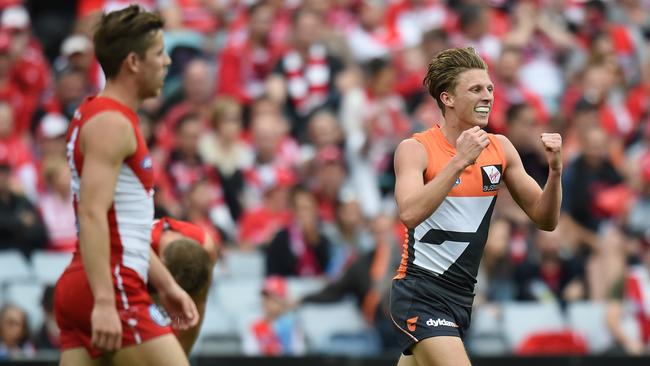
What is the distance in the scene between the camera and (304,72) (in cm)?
1355

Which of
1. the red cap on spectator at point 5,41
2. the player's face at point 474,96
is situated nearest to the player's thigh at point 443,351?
the player's face at point 474,96

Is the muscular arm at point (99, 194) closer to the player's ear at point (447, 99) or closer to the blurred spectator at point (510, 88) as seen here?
the player's ear at point (447, 99)

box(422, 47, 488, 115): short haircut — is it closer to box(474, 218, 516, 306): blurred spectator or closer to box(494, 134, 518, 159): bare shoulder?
box(494, 134, 518, 159): bare shoulder

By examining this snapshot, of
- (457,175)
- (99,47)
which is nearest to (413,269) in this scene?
(457,175)

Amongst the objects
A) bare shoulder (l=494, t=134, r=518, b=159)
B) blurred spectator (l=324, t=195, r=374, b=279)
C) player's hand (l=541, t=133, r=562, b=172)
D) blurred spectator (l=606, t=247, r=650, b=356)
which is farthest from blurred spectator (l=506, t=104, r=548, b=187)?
player's hand (l=541, t=133, r=562, b=172)

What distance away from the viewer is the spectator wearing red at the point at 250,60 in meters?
13.7

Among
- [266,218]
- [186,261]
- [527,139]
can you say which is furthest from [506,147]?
[527,139]

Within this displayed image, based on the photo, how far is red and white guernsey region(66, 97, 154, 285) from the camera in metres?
5.43

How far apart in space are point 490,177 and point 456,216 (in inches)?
11.0

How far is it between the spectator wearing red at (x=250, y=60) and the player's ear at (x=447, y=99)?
745 cm

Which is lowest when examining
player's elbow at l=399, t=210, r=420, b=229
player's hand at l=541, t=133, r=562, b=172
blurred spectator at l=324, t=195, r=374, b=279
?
blurred spectator at l=324, t=195, r=374, b=279

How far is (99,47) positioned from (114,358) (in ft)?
4.62

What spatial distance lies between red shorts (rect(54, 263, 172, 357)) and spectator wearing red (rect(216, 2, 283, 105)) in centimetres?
817

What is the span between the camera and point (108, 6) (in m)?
14.2
